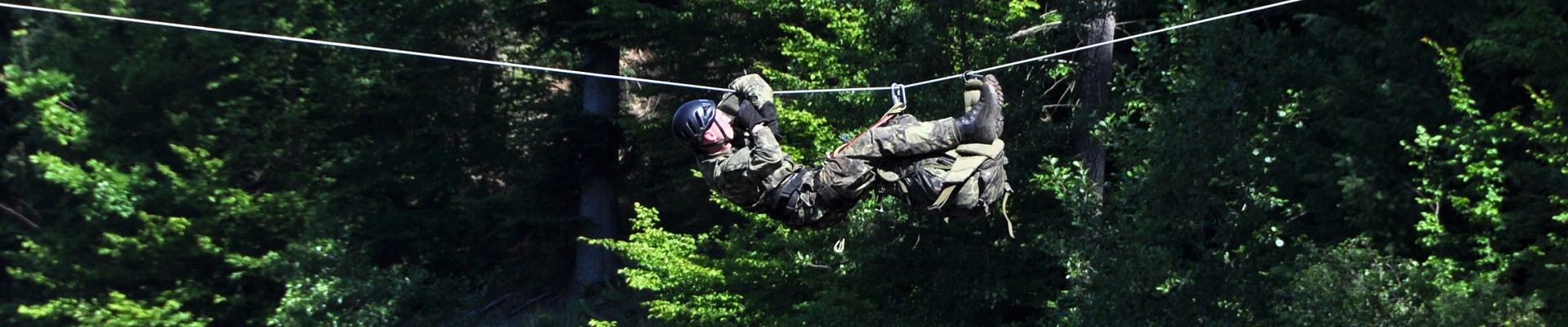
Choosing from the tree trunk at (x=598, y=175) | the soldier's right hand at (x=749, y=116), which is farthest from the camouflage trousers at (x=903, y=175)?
the tree trunk at (x=598, y=175)

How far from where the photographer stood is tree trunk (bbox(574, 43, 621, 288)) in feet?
63.3

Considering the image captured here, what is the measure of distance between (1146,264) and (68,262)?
526 inches

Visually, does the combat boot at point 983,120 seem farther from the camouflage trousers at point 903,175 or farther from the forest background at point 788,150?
the forest background at point 788,150

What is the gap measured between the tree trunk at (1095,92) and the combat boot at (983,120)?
5.03m

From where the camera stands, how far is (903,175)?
6.89 metres

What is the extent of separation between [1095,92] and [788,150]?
9.79 feet

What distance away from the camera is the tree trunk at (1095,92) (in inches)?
465

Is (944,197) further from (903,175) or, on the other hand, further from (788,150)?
(788,150)

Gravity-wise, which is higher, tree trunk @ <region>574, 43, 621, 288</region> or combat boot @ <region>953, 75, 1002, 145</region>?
tree trunk @ <region>574, 43, 621, 288</region>

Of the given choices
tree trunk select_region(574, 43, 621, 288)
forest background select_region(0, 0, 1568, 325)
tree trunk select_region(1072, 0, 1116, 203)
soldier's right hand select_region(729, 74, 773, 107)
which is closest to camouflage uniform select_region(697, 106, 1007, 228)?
soldier's right hand select_region(729, 74, 773, 107)

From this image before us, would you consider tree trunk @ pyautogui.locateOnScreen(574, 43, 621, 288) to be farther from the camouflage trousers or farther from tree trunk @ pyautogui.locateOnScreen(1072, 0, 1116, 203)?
the camouflage trousers

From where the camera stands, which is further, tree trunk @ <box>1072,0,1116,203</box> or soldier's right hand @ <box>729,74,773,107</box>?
tree trunk @ <box>1072,0,1116,203</box>

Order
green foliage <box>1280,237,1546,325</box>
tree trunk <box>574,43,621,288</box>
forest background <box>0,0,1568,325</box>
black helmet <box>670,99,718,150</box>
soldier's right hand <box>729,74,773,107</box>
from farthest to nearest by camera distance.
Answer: tree trunk <box>574,43,621,288</box> < forest background <box>0,0,1568,325</box> < green foliage <box>1280,237,1546,325</box> < soldier's right hand <box>729,74,773,107</box> < black helmet <box>670,99,718,150</box>

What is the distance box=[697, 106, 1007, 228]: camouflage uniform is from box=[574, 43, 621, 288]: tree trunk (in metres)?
12.5
